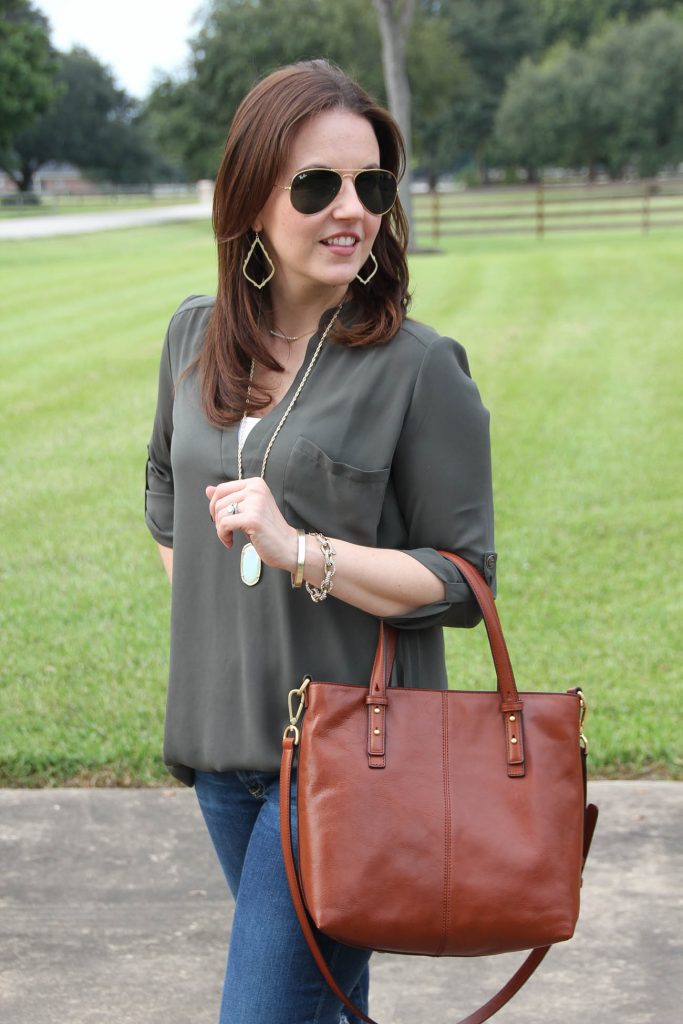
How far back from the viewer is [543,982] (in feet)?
9.96

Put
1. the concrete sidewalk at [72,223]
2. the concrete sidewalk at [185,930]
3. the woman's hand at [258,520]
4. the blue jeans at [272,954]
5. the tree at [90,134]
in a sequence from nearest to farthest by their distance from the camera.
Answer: the woman's hand at [258,520] → the blue jeans at [272,954] → the concrete sidewalk at [185,930] → the concrete sidewalk at [72,223] → the tree at [90,134]

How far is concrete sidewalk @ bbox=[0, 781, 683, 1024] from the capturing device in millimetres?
2932

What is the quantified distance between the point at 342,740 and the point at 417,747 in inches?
4.2

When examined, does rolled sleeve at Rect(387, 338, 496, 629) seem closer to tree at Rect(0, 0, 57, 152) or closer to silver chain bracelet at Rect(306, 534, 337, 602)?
silver chain bracelet at Rect(306, 534, 337, 602)

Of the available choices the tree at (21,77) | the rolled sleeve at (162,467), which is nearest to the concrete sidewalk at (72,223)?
the tree at (21,77)

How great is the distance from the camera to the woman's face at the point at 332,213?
2.04 metres

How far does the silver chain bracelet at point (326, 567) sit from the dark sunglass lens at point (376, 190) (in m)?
0.58

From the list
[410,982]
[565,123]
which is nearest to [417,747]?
[410,982]

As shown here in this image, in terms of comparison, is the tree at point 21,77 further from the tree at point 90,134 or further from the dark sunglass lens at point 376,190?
the dark sunglass lens at point 376,190

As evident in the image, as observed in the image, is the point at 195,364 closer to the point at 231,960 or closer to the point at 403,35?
Result: the point at 231,960

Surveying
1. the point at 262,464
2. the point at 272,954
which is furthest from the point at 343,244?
the point at 272,954

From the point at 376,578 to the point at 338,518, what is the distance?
5.4 inches

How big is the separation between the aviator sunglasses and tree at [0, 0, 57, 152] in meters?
47.7

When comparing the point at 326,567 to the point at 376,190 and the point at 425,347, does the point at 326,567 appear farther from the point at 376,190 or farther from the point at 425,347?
the point at 376,190
